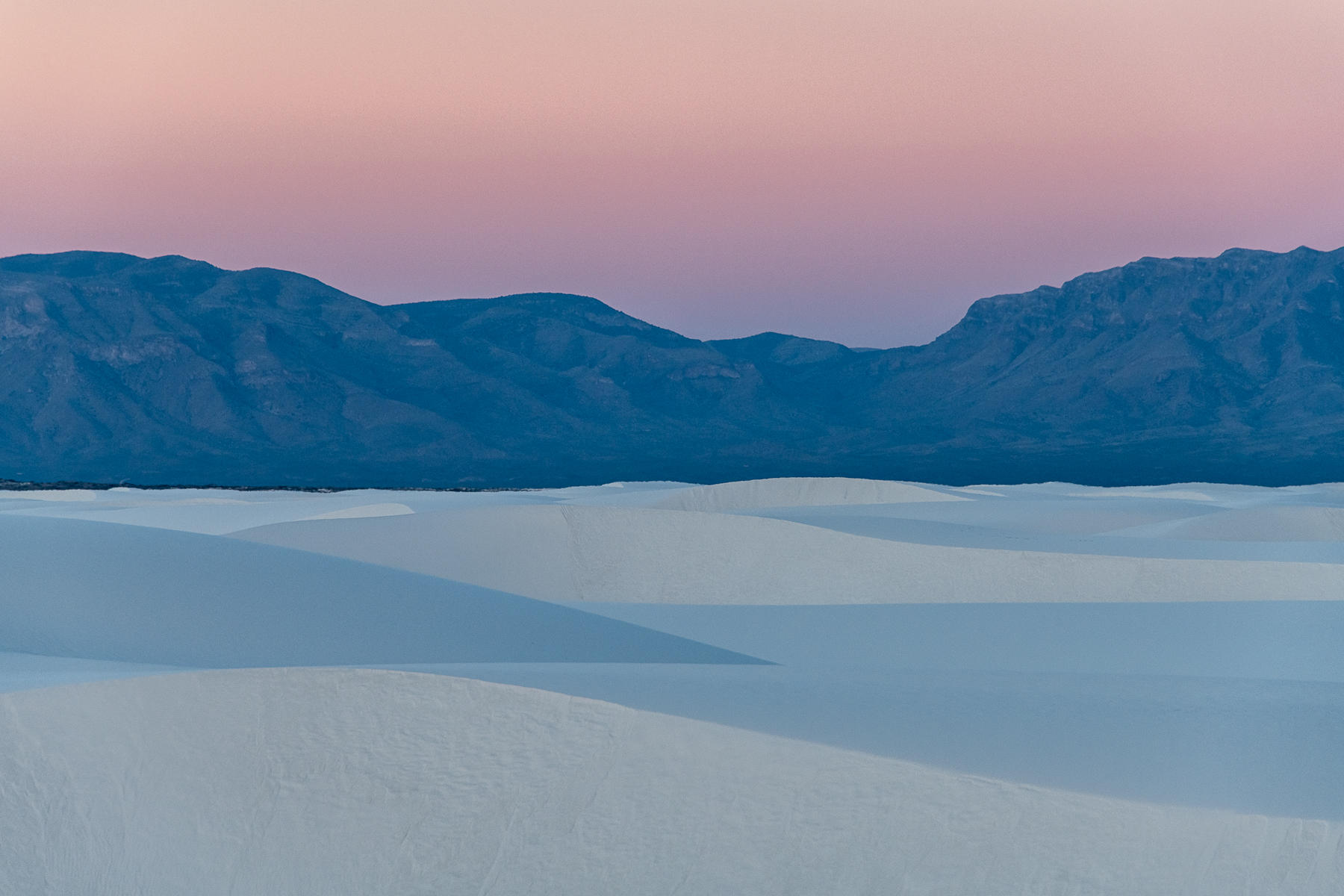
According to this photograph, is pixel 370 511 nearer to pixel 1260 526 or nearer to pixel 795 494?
pixel 795 494

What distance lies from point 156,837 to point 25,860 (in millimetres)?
532

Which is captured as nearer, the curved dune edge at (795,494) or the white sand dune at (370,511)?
the white sand dune at (370,511)

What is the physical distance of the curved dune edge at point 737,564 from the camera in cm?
1465

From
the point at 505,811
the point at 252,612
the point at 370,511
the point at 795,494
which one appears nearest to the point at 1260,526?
the point at 795,494

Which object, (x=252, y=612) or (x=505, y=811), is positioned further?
(x=252, y=612)

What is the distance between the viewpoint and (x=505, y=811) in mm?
6070

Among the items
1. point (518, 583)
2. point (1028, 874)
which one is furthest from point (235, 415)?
point (1028, 874)

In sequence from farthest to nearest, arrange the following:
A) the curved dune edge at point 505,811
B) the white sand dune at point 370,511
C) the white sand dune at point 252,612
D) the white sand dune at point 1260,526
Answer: the white sand dune at point 370,511 < the white sand dune at point 1260,526 < the white sand dune at point 252,612 < the curved dune edge at point 505,811

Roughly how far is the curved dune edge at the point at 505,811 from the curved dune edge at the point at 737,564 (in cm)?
806

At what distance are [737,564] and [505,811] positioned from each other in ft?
33.6

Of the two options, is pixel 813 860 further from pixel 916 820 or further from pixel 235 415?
pixel 235 415

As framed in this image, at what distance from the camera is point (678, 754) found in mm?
6145

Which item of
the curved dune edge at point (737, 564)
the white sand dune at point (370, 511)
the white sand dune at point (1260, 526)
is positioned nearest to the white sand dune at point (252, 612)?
the curved dune edge at point (737, 564)

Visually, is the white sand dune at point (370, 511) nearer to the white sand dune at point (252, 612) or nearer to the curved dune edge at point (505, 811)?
the white sand dune at point (252, 612)
